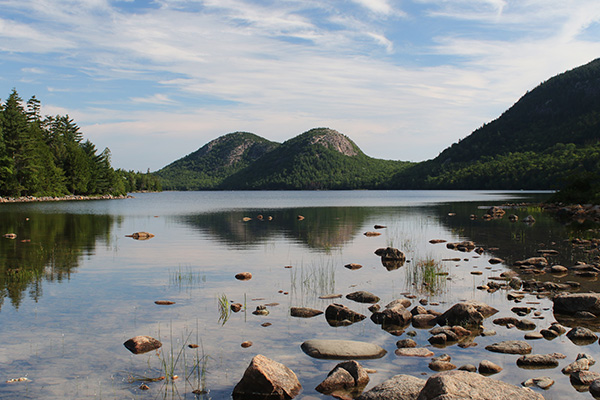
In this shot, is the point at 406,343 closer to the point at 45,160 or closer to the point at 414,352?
the point at 414,352

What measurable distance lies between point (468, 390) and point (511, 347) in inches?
171

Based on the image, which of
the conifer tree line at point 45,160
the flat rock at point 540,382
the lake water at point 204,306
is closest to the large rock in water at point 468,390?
the flat rock at point 540,382

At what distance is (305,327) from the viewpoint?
14.0m

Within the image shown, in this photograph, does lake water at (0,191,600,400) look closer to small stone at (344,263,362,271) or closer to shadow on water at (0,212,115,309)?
shadow on water at (0,212,115,309)

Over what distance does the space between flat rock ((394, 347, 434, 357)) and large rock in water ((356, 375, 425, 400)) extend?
7.34ft

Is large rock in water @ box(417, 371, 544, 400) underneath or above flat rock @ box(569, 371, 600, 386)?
above

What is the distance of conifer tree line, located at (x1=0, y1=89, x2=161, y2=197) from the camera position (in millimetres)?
107562

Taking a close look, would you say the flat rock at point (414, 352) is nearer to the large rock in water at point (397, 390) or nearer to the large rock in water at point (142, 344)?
the large rock in water at point (397, 390)

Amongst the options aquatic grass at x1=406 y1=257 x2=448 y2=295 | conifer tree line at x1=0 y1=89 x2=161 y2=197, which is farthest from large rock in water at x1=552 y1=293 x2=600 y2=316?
conifer tree line at x1=0 y1=89 x2=161 y2=197

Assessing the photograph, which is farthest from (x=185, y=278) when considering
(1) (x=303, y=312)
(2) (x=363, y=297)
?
(2) (x=363, y=297)

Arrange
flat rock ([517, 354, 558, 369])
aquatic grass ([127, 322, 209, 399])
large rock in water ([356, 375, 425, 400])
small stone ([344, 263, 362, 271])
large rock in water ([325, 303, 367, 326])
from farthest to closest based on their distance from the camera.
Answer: small stone ([344, 263, 362, 271]) → large rock in water ([325, 303, 367, 326]) → flat rock ([517, 354, 558, 369]) → aquatic grass ([127, 322, 209, 399]) → large rock in water ([356, 375, 425, 400])

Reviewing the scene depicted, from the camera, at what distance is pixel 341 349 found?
1166 centimetres

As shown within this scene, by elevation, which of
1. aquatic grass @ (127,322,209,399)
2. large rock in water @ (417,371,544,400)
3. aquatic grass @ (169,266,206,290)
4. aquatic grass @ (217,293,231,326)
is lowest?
aquatic grass @ (127,322,209,399)

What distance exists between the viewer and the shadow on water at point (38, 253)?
19281 millimetres
